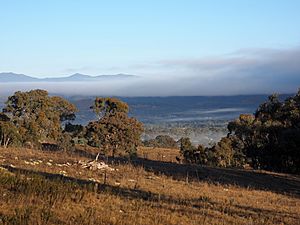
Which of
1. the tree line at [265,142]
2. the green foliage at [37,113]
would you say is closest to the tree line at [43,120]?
the green foliage at [37,113]

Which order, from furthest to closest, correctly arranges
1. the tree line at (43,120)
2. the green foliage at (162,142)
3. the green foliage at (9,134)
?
the green foliage at (162,142) → the tree line at (43,120) → the green foliage at (9,134)

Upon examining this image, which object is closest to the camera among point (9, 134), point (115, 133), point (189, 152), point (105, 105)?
point (115, 133)

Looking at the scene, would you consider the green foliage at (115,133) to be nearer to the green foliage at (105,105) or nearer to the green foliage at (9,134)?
the green foliage at (9,134)

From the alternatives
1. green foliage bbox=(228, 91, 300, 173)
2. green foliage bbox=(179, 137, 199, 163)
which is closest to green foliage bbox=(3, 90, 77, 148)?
green foliage bbox=(179, 137, 199, 163)

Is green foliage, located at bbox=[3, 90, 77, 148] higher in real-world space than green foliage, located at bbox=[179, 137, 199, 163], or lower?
higher

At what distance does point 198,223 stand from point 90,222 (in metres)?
2.54

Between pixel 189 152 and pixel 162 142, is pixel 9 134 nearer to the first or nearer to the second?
pixel 189 152

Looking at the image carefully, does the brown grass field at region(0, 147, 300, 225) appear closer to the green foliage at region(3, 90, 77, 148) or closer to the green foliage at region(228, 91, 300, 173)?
the green foliage at region(228, 91, 300, 173)

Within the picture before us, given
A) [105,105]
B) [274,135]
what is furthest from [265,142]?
[105,105]

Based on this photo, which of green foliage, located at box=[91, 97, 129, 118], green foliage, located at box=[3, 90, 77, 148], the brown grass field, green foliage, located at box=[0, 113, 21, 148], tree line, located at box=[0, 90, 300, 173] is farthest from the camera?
green foliage, located at box=[91, 97, 129, 118]

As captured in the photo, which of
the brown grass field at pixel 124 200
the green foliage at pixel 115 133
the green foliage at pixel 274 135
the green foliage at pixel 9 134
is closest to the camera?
the brown grass field at pixel 124 200

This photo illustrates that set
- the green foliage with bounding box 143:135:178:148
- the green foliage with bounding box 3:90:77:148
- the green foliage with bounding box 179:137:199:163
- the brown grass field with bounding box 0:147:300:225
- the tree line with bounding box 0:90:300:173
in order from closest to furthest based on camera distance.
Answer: the brown grass field with bounding box 0:147:300:225
the tree line with bounding box 0:90:300:173
the green foliage with bounding box 179:137:199:163
the green foliage with bounding box 3:90:77:148
the green foliage with bounding box 143:135:178:148

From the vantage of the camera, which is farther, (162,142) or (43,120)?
(162,142)

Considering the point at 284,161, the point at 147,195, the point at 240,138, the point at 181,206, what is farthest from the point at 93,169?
the point at 240,138
